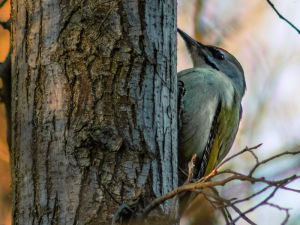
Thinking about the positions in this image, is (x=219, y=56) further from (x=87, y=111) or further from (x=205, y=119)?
(x=87, y=111)

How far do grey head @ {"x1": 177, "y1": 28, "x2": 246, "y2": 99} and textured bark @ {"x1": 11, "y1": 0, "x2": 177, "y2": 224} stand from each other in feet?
8.77

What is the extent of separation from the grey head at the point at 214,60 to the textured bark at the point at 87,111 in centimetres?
267

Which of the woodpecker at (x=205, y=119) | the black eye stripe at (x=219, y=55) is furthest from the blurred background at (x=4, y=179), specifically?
the black eye stripe at (x=219, y=55)

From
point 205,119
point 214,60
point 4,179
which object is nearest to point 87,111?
point 4,179

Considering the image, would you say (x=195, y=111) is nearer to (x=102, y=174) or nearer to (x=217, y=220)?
(x=217, y=220)

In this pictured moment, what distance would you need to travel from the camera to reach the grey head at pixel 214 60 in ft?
14.7

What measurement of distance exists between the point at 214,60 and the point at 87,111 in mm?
3184

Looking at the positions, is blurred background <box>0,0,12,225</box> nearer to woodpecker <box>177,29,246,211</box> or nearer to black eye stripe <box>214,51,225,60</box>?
woodpecker <box>177,29,246,211</box>

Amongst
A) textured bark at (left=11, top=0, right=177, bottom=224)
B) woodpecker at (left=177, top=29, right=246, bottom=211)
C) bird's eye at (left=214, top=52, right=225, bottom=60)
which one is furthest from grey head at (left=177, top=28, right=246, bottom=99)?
textured bark at (left=11, top=0, right=177, bottom=224)

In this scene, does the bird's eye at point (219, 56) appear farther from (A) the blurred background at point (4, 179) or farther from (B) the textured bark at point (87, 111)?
(B) the textured bark at point (87, 111)

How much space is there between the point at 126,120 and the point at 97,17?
57 centimetres

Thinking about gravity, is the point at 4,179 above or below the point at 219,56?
below

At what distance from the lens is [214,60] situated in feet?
14.9

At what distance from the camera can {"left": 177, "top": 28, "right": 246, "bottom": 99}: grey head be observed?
4473mm
